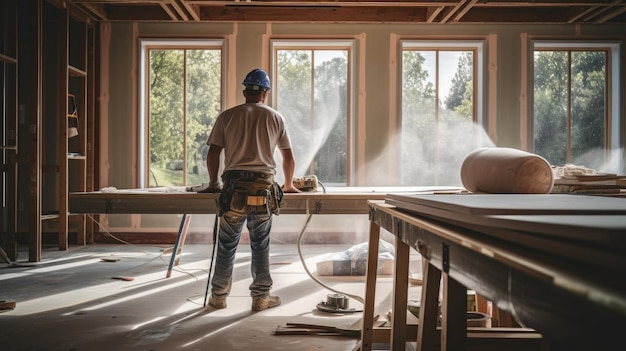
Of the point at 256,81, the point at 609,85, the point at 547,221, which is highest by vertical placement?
the point at 609,85

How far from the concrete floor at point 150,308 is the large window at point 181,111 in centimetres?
179

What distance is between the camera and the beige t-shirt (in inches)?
137

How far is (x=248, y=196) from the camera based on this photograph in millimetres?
3365

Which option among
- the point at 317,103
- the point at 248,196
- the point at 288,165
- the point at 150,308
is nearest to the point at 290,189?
the point at 288,165

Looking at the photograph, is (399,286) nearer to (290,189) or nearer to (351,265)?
(290,189)

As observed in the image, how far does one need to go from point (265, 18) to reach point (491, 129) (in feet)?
11.8

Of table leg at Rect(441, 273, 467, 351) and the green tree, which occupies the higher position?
the green tree

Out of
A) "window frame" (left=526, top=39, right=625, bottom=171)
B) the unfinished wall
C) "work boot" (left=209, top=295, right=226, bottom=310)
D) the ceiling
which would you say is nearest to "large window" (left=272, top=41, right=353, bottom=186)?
the unfinished wall

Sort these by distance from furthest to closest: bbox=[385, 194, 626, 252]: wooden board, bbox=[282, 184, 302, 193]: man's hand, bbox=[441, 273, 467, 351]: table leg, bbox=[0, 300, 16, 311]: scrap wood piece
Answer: bbox=[282, 184, 302, 193]: man's hand
bbox=[0, 300, 16, 311]: scrap wood piece
bbox=[441, 273, 467, 351]: table leg
bbox=[385, 194, 626, 252]: wooden board

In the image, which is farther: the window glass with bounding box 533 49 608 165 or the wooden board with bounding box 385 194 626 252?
the window glass with bounding box 533 49 608 165

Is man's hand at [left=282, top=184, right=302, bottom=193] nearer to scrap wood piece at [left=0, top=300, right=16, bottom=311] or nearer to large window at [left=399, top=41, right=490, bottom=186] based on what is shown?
scrap wood piece at [left=0, top=300, right=16, bottom=311]

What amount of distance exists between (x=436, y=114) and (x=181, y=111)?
372 centimetres

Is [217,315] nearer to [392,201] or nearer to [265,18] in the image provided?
[392,201]

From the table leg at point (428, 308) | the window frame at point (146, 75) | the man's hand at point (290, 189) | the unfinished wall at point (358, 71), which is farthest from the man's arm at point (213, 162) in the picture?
the window frame at point (146, 75)
